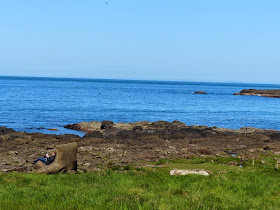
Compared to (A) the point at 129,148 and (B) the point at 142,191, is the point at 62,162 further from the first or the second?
(A) the point at 129,148

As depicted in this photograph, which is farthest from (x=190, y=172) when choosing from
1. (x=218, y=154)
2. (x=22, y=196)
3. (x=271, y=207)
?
(x=218, y=154)

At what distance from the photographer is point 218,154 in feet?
103

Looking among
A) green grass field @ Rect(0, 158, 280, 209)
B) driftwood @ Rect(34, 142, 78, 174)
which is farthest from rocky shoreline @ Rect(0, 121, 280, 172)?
green grass field @ Rect(0, 158, 280, 209)

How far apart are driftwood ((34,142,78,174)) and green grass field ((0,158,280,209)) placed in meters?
2.20

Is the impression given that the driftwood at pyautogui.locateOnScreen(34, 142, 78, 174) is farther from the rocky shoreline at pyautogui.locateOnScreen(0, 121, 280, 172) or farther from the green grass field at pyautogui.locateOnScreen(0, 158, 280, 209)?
the green grass field at pyautogui.locateOnScreen(0, 158, 280, 209)

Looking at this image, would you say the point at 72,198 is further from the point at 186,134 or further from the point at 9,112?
the point at 9,112

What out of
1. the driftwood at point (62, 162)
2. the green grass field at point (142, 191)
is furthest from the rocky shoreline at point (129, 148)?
the green grass field at point (142, 191)

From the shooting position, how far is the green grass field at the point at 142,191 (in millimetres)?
13227

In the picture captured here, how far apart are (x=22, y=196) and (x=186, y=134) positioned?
33.6 m

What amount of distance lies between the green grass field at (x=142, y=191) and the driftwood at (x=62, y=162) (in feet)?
7.22

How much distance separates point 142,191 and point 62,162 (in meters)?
7.84

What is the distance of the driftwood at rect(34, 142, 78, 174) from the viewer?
70.3 feet

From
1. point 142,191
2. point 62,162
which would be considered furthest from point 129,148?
point 142,191

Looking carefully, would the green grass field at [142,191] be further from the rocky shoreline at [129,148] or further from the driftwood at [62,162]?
the rocky shoreline at [129,148]
